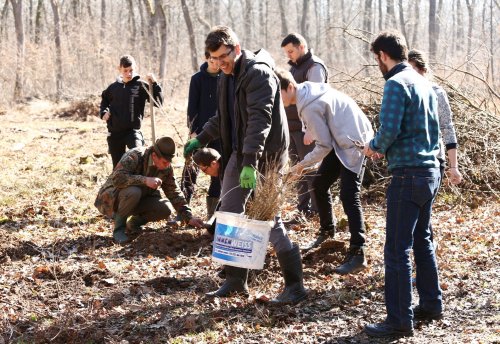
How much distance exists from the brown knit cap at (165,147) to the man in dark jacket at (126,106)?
1.91 m

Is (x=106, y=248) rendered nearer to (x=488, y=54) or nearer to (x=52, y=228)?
(x=52, y=228)

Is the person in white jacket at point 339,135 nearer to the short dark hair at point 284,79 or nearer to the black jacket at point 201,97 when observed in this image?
the short dark hair at point 284,79

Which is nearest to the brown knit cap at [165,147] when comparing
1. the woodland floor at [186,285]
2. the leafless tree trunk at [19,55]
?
the woodland floor at [186,285]


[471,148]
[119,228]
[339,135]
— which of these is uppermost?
[339,135]

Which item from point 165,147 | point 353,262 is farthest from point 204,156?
point 353,262

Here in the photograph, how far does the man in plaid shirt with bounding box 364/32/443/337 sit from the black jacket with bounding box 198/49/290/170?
0.75 metres

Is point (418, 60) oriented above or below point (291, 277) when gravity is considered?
above

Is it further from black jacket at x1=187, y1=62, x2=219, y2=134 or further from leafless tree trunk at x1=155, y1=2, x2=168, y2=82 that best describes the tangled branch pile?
leafless tree trunk at x1=155, y1=2, x2=168, y2=82

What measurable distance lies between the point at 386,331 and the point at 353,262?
1.40 m

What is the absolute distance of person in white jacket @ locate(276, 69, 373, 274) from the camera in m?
4.94

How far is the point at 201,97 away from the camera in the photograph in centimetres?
695

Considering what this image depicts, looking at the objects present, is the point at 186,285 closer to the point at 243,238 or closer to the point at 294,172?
the point at 243,238

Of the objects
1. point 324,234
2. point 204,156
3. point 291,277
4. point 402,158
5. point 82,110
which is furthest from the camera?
point 82,110

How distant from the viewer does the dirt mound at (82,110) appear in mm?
18156
